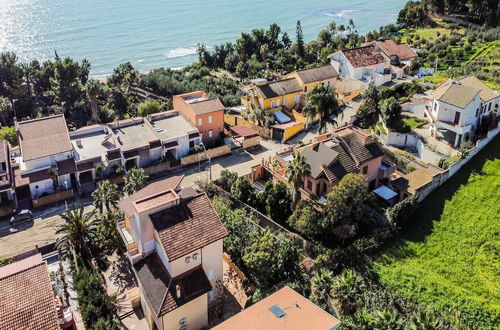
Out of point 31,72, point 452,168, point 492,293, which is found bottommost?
point 492,293

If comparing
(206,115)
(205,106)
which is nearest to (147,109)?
(205,106)

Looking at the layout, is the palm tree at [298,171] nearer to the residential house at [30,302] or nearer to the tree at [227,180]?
the tree at [227,180]

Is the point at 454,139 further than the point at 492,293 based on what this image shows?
Yes

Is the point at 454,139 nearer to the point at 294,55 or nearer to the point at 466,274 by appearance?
the point at 466,274

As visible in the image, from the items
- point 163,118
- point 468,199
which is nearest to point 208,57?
point 163,118

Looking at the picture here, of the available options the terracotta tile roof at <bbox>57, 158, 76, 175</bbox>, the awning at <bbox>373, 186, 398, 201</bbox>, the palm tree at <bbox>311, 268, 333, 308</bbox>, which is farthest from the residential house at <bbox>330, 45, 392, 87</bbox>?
the terracotta tile roof at <bbox>57, 158, 76, 175</bbox>

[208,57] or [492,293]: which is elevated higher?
[208,57]

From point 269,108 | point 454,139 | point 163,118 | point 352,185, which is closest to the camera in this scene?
point 352,185

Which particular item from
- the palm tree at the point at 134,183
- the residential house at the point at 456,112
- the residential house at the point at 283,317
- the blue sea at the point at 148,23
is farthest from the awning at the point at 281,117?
the blue sea at the point at 148,23
